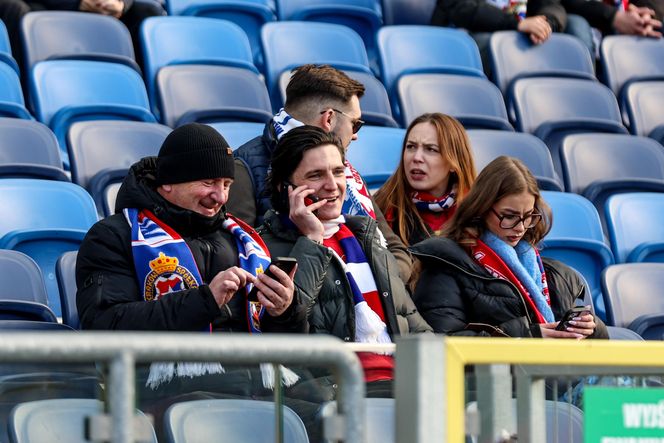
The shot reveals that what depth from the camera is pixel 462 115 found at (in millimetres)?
6148

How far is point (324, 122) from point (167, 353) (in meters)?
2.86

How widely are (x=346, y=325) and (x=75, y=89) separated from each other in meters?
2.33

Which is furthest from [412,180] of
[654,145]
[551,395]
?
[551,395]

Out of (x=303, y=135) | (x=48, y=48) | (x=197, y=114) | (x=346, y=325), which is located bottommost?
(x=346, y=325)

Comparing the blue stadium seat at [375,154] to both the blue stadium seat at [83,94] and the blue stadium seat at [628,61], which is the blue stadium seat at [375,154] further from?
the blue stadium seat at [628,61]

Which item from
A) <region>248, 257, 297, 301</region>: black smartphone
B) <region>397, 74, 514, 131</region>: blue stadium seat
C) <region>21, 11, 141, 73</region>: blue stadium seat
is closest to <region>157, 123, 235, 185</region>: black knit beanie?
<region>248, 257, 297, 301</region>: black smartphone

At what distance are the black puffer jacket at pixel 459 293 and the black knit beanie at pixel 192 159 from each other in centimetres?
74

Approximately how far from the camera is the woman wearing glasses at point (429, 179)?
4578 mm

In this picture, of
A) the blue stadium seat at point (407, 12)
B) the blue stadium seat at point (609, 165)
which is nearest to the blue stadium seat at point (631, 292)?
the blue stadium seat at point (609, 165)

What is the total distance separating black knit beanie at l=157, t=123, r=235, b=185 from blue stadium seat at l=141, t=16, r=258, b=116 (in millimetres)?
2222

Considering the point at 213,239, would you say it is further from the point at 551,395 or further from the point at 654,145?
the point at 654,145

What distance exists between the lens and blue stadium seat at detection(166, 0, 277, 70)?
22.6 feet

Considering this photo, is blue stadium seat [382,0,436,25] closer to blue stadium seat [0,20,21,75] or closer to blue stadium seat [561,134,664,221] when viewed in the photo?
blue stadium seat [561,134,664,221]

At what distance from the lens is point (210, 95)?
5.71m
